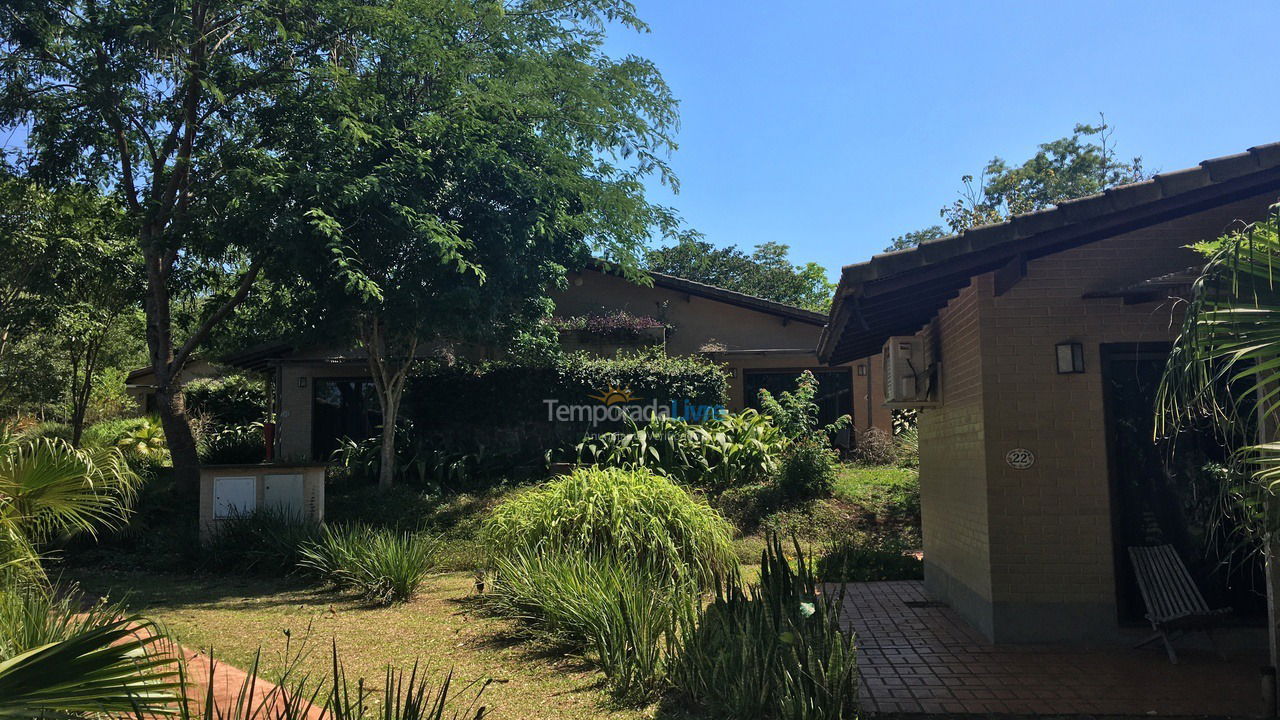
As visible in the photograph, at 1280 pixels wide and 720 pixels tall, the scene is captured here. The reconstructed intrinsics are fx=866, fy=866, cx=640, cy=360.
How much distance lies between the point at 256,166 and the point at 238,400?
537 inches

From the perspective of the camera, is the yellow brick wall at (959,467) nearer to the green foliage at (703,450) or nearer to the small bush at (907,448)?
the green foliage at (703,450)

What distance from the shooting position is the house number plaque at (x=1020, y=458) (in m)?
6.65

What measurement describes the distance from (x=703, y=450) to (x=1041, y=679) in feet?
30.9

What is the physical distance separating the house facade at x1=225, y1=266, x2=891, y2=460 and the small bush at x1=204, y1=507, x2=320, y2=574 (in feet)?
27.9

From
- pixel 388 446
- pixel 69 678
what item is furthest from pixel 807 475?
pixel 69 678

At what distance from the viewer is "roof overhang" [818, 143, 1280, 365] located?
587 cm

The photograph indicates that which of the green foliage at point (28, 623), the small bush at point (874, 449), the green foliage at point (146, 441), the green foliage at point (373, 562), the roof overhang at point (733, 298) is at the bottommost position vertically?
the green foliage at point (373, 562)

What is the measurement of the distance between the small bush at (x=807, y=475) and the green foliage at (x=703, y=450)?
2.28 ft

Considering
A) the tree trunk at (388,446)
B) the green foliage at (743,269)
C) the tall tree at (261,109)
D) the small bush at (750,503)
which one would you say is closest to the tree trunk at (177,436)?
the tall tree at (261,109)

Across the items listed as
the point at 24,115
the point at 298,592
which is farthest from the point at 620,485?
the point at 24,115

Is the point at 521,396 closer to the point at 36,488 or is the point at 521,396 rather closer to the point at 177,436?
the point at 177,436

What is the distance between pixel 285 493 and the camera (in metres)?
11.7

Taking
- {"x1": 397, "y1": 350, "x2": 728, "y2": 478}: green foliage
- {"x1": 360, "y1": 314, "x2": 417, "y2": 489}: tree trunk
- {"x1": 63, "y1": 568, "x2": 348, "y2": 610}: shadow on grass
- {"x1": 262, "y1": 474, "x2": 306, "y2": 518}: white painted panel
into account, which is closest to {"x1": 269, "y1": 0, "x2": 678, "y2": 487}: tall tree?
{"x1": 360, "y1": 314, "x2": 417, "y2": 489}: tree trunk

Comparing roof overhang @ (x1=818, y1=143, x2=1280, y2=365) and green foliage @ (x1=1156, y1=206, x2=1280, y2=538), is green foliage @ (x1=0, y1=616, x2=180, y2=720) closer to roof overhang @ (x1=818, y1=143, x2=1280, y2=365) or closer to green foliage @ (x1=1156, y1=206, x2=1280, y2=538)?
green foliage @ (x1=1156, y1=206, x2=1280, y2=538)
